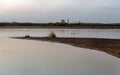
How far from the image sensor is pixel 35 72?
12.7 metres

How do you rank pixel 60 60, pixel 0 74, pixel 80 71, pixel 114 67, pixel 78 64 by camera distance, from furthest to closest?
pixel 60 60 < pixel 78 64 < pixel 114 67 < pixel 80 71 < pixel 0 74

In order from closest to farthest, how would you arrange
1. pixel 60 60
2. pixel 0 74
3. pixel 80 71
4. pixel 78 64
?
1. pixel 0 74
2. pixel 80 71
3. pixel 78 64
4. pixel 60 60

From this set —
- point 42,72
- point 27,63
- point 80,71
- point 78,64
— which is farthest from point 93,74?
point 27,63

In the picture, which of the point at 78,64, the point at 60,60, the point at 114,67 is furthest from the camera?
the point at 60,60

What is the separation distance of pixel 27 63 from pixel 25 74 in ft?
10.8

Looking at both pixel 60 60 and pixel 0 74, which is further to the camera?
pixel 60 60

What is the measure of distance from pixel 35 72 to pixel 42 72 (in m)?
0.28

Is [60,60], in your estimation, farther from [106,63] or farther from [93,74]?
[93,74]

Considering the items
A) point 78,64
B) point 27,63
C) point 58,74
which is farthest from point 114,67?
point 27,63

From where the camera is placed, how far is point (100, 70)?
13.6 metres

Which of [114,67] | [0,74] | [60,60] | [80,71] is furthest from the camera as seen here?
[60,60]

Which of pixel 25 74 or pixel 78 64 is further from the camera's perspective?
pixel 78 64

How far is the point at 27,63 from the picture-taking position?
15.5 meters

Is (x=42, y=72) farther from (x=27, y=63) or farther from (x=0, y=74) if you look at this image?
(x=27, y=63)
